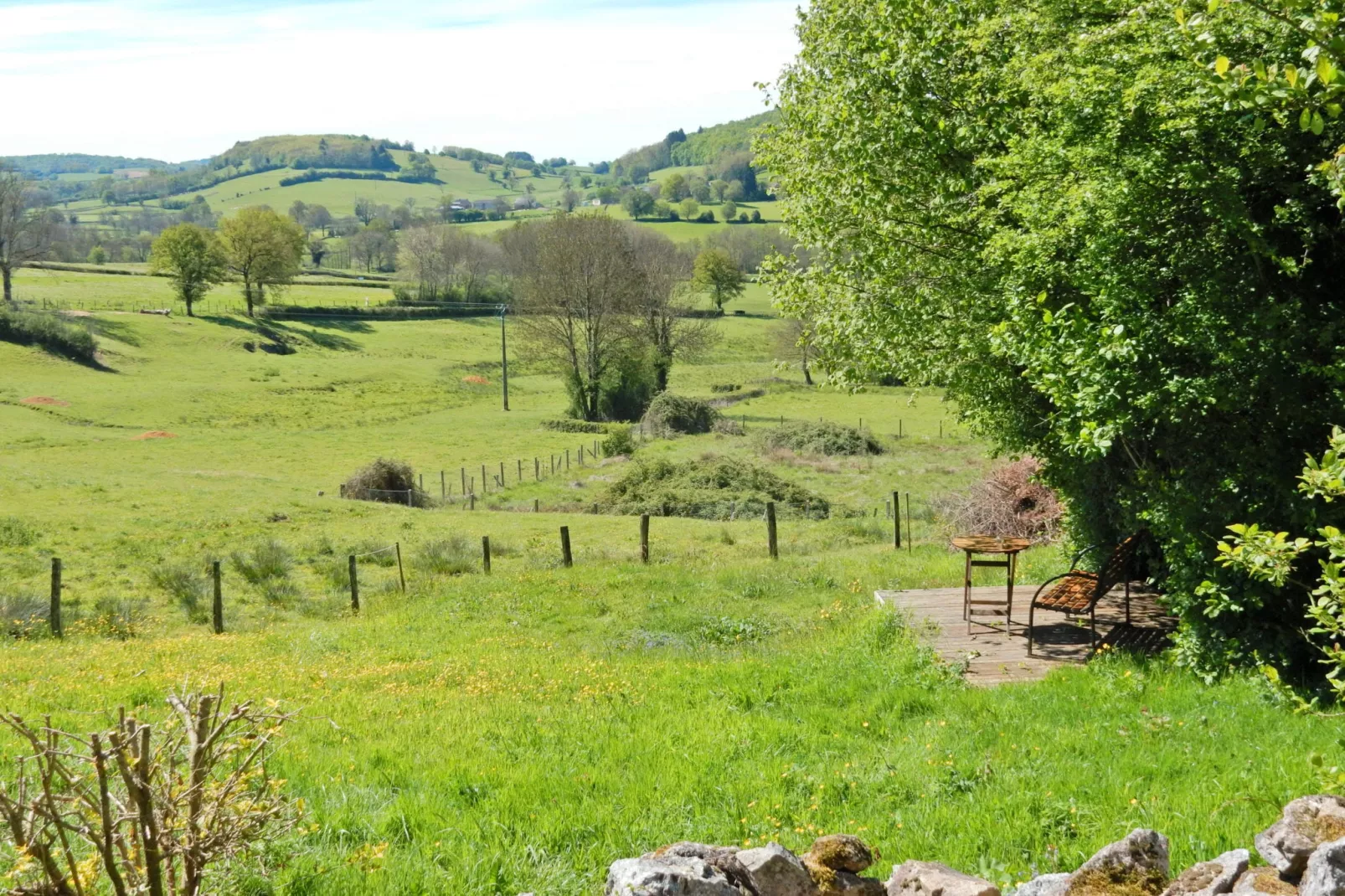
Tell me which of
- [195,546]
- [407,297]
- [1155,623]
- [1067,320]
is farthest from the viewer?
[407,297]

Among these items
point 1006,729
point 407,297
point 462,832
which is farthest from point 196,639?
point 407,297

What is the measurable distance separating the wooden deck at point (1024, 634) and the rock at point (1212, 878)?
6436 mm

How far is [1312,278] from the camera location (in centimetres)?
1044

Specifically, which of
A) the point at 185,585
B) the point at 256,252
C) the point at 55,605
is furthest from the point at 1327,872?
the point at 256,252

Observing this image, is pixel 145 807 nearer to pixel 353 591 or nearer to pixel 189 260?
pixel 353 591

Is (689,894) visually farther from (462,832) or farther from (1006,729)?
(1006,729)

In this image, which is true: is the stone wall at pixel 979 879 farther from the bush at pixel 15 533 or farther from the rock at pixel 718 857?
the bush at pixel 15 533

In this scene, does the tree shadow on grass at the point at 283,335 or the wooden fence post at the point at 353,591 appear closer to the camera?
the wooden fence post at the point at 353,591

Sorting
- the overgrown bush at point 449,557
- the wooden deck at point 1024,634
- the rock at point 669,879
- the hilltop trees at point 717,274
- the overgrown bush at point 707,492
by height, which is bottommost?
the overgrown bush at point 707,492

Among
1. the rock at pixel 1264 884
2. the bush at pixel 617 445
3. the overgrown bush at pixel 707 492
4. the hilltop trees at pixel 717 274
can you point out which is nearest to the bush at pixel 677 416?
the bush at pixel 617 445

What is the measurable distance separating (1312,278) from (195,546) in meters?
30.2

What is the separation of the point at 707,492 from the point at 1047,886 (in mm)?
34469

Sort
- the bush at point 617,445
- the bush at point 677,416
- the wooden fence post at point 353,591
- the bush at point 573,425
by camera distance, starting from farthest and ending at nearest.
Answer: the bush at point 573,425
the bush at point 677,416
the bush at point 617,445
the wooden fence post at point 353,591

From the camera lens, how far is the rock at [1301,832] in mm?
5406
